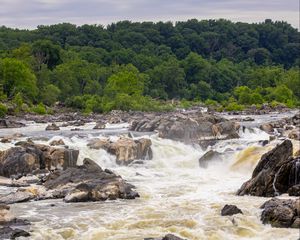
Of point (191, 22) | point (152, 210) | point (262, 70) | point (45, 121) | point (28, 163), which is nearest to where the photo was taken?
point (152, 210)

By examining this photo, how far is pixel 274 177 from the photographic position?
2145 cm

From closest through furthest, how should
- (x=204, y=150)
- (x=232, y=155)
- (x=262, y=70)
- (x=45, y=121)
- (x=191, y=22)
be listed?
(x=232, y=155) → (x=204, y=150) → (x=45, y=121) → (x=262, y=70) → (x=191, y=22)

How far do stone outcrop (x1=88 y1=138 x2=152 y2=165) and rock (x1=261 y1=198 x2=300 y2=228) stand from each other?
506 inches

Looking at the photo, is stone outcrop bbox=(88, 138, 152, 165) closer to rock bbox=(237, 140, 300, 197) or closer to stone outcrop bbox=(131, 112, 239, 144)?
A: stone outcrop bbox=(131, 112, 239, 144)

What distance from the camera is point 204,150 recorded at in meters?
33.7

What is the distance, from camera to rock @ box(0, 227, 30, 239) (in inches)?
633

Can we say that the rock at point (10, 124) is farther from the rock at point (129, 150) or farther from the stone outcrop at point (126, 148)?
the rock at point (129, 150)

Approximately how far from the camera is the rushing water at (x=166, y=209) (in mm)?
16844

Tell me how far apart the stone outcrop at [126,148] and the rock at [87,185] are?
574 cm

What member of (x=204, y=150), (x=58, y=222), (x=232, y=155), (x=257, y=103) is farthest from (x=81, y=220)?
(x=257, y=103)

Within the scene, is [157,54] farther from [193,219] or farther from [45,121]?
[193,219]

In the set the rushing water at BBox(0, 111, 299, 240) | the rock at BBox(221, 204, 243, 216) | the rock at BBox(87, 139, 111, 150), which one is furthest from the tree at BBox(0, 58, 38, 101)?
the rock at BBox(221, 204, 243, 216)

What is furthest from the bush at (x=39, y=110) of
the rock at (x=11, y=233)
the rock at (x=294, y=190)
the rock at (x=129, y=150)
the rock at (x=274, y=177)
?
the rock at (x=11, y=233)

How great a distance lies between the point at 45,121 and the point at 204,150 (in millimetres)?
19289
